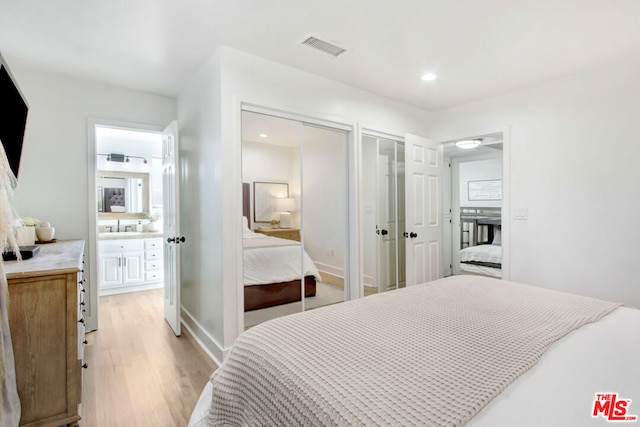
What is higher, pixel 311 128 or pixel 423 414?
pixel 311 128

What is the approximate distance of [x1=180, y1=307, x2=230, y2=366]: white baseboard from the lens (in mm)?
2465

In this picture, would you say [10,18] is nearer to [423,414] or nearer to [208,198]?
[208,198]

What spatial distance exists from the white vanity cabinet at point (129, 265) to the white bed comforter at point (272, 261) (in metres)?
2.83

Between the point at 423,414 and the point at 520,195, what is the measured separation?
328 cm

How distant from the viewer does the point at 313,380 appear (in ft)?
3.09

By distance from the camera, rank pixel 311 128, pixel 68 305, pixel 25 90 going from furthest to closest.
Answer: pixel 311 128 < pixel 25 90 < pixel 68 305

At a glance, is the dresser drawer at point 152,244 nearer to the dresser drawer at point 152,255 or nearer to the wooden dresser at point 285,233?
the dresser drawer at point 152,255

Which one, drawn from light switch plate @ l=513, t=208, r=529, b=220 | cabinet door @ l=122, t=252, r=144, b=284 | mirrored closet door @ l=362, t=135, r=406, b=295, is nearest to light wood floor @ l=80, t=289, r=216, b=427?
cabinet door @ l=122, t=252, r=144, b=284

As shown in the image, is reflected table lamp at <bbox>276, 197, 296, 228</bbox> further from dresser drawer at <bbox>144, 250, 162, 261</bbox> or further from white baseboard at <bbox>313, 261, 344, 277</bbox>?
dresser drawer at <bbox>144, 250, 162, 261</bbox>

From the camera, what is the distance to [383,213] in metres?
3.71

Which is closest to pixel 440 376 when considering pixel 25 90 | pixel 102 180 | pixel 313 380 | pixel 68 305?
pixel 313 380

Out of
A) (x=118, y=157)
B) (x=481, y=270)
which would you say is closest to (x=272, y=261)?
(x=118, y=157)

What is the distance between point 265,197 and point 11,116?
171cm

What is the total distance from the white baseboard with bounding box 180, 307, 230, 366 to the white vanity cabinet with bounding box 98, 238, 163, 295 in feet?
5.46
